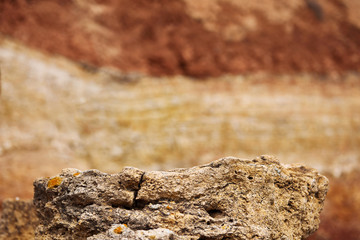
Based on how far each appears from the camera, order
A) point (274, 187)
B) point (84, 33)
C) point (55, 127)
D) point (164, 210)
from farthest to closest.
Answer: point (84, 33), point (55, 127), point (274, 187), point (164, 210)

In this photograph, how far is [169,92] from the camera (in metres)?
13.0

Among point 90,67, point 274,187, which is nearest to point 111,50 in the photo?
point 90,67

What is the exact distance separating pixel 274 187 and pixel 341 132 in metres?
10.9

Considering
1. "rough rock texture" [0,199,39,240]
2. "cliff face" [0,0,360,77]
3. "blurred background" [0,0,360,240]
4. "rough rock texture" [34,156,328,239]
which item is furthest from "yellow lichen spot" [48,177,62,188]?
"cliff face" [0,0,360,77]

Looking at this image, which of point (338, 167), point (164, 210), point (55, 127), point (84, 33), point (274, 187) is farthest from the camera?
point (84, 33)

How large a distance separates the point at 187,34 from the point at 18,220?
35.6 feet

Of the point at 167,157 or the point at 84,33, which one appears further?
the point at 84,33

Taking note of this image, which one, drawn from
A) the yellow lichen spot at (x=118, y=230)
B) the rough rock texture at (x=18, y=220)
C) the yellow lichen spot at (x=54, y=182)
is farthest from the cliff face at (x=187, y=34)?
the yellow lichen spot at (x=118, y=230)

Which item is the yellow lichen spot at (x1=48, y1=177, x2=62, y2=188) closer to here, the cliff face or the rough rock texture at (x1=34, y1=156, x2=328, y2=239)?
the rough rock texture at (x1=34, y1=156, x2=328, y2=239)

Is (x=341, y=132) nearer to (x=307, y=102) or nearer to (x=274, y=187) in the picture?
(x=307, y=102)

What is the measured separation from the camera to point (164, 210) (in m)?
3.04

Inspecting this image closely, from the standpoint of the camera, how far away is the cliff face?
43.6 ft

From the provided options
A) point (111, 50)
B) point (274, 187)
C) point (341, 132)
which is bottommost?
point (274, 187)

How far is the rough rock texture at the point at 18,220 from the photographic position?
4559mm
